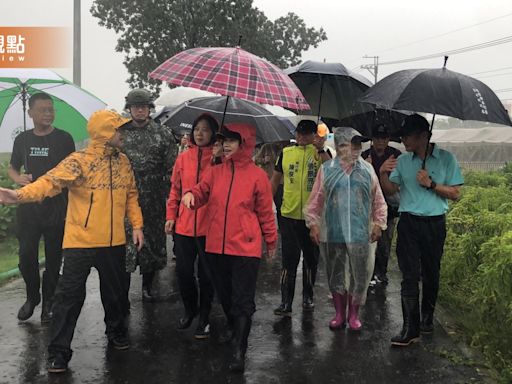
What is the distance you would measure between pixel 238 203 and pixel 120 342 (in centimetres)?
147

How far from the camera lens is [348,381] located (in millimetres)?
3854

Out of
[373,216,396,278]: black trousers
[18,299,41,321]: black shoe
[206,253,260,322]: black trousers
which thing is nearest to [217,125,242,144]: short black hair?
[206,253,260,322]: black trousers

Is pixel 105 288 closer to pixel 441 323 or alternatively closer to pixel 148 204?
pixel 148 204

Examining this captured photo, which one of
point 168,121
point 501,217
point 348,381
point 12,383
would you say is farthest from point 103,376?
point 501,217

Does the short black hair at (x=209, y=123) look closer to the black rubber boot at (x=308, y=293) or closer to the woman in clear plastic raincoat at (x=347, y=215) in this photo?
the woman in clear plastic raincoat at (x=347, y=215)

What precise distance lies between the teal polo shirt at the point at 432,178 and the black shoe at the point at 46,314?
3.20 m

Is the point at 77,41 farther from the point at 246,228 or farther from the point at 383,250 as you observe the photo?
the point at 246,228

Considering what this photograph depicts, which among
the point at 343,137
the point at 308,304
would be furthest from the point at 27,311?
the point at 343,137

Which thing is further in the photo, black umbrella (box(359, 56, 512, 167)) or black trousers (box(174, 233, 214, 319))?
black trousers (box(174, 233, 214, 319))

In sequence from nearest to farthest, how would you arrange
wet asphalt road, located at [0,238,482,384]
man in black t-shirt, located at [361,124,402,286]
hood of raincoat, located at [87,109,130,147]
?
wet asphalt road, located at [0,238,482,384]
hood of raincoat, located at [87,109,130,147]
man in black t-shirt, located at [361,124,402,286]

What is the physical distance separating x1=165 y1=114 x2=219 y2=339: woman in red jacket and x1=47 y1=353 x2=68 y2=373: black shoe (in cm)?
113

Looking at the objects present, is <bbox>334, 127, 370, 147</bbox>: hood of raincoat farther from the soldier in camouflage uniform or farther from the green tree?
the green tree

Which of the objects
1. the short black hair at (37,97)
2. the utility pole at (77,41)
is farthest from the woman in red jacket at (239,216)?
the utility pole at (77,41)

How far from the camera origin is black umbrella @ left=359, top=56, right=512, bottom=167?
396 centimetres
